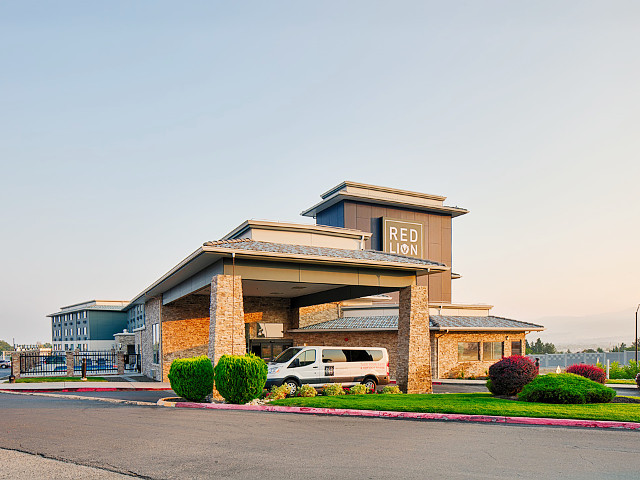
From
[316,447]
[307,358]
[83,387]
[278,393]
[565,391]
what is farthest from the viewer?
[83,387]

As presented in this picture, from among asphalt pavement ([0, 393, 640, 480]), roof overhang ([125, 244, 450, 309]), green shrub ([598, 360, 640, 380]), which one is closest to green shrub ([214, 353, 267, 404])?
asphalt pavement ([0, 393, 640, 480])

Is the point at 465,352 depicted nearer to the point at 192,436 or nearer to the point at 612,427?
the point at 612,427

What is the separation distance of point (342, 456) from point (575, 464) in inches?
142

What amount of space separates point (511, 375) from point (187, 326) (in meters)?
19.4

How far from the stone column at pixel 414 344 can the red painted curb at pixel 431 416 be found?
7994mm

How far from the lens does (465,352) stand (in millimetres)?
36344

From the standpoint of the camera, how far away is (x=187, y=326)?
3294 cm

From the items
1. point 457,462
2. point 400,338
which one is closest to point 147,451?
point 457,462

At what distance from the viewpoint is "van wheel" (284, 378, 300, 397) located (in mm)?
22625

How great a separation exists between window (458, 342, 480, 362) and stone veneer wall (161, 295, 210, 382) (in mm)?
15583

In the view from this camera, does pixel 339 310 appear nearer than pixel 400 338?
No

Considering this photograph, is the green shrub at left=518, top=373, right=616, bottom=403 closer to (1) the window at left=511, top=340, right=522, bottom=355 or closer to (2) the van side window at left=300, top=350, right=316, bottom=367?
(2) the van side window at left=300, top=350, right=316, bottom=367

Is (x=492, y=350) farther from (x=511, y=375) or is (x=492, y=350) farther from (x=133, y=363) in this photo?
(x=133, y=363)

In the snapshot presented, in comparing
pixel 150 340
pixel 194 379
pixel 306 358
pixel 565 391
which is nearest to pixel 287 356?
pixel 306 358
